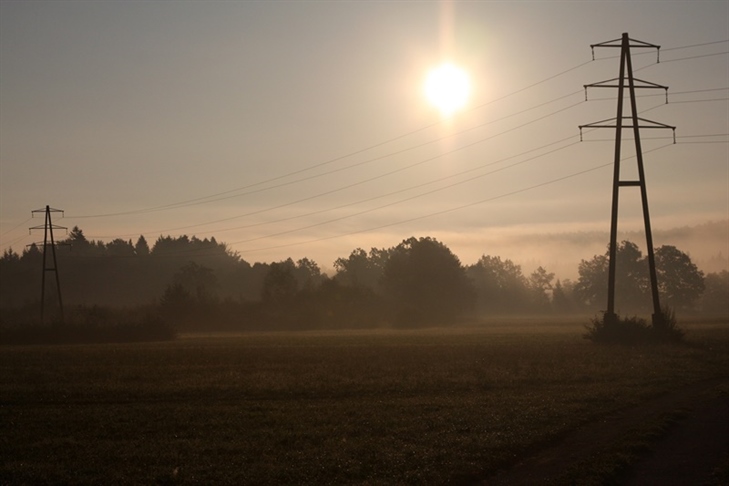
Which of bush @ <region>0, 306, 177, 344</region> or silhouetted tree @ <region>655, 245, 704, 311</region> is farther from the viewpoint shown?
silhouetted tree @ <region>655, 245, 704, 311</region>

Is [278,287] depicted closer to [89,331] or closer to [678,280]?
[89,331]

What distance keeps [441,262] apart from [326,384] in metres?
119

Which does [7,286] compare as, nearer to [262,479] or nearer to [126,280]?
[126,280]

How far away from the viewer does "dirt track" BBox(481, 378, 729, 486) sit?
640 inches

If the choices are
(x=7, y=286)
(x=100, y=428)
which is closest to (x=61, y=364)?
(x=100, y=428)

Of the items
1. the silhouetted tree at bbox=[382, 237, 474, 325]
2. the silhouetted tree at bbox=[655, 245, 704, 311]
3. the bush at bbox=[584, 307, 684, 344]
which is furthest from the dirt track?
the silhouetted tree at bbox=[655, 245, 704, 311]

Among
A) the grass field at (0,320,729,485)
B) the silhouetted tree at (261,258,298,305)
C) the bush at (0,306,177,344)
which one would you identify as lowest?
the grass field at (0,320,729,485)

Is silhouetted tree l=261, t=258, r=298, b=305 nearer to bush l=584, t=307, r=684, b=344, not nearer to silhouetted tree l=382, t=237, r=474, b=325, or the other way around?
silhouetted tree l=382, t=237, r=474, b=325

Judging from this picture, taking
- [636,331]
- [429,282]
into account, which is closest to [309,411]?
[636,331]

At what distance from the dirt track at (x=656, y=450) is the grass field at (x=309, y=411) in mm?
762

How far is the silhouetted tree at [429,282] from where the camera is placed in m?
146

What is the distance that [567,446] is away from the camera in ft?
65.6

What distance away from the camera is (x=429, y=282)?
148m

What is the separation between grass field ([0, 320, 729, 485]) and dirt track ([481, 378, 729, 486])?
76 centimetres
